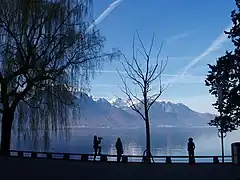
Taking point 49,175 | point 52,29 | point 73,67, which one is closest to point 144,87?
point 73,67

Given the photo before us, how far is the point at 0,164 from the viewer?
1526 cm

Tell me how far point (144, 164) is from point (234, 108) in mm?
10226

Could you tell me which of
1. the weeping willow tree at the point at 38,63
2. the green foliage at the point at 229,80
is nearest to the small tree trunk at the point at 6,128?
the weeping willow tree at the point at 38,63

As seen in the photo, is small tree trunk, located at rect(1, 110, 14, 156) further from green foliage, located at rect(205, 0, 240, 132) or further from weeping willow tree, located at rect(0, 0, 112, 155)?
green foliage, located at rect(205, 0, 240, 132)

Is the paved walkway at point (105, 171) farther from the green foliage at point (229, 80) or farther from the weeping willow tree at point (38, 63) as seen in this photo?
the green foliage at point (229, 80)

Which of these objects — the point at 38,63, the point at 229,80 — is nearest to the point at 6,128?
the point at 38,63

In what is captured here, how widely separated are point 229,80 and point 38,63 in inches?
529

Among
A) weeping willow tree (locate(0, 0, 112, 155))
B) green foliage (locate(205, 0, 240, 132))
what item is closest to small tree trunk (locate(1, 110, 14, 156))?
weeping willow tree (locate(0, 0, 112, 155))

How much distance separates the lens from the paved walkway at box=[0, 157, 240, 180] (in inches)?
579

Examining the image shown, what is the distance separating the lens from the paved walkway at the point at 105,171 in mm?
14703

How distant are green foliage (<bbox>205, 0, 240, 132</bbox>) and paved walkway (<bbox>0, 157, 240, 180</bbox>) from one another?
27.8 ft

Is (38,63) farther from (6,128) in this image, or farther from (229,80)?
(229,80)

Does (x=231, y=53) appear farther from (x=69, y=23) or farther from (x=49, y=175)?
(x=49, y=175)

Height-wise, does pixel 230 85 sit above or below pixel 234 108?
above
